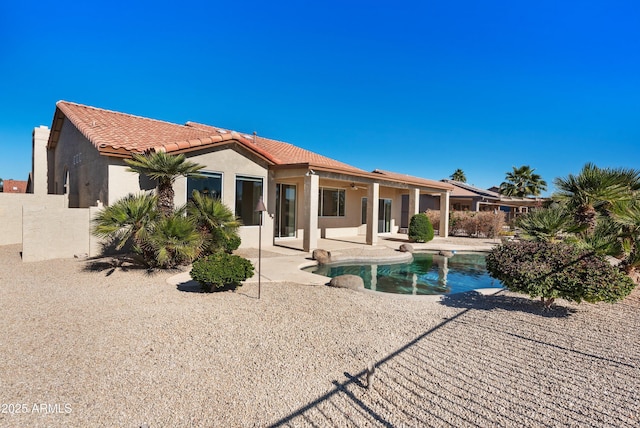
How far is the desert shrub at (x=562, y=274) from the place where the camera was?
6164 mm

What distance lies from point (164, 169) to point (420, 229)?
1433cm

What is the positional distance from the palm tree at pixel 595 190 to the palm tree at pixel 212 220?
1021 centimetres

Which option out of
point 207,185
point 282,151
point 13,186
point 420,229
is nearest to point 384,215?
point 420,229

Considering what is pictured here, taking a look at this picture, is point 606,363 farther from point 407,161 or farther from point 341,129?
point 407,161

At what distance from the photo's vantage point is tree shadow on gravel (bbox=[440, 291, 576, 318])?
6.88 metres

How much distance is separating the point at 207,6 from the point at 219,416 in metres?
16.8

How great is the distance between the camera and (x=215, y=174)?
13.4 m

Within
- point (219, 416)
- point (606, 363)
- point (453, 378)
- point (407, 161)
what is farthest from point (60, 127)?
point (407, 161)

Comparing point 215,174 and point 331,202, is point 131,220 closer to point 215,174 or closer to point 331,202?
point 215,174

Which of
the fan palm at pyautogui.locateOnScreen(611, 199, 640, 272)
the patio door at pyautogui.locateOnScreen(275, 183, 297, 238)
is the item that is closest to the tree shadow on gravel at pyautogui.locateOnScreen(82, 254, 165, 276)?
the patio door at pyautogui.locateOnScreen(275, 183, 297, 238)

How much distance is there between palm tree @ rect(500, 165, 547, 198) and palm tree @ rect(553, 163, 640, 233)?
39.7 meters

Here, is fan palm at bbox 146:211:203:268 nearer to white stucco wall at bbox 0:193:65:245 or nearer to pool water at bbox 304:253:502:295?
pool water at bbox 304:253:502:295

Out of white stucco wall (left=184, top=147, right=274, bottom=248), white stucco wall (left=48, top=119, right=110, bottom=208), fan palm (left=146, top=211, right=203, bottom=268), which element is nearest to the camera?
fan palm (left=146, top=211, right=203, bottom=268)

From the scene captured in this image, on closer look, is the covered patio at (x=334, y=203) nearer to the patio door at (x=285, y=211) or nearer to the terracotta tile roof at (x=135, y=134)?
the patio door at (x=285, y=211)
